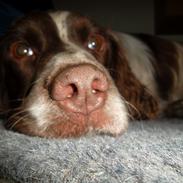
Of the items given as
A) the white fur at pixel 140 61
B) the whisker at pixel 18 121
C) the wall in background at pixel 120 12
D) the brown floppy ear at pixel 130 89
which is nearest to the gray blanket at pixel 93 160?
the whisker at pixel 18 121

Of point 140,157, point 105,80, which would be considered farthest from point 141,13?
point 140,157

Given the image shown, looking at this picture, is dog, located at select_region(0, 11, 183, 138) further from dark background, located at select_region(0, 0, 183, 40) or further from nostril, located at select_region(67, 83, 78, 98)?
dark background, located at select_region(0, 0, 183, 40)

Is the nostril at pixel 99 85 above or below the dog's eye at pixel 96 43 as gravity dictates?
above

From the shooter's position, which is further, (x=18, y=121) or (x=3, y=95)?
(x=3, y=95)

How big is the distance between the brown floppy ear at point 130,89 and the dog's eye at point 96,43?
13 centimetres

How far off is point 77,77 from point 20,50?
70 cm

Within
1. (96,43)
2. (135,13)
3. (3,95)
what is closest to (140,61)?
(96,43)

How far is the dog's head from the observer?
5.05 feet

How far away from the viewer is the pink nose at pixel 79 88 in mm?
1497

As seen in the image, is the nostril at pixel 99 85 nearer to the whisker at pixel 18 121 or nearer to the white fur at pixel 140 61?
the whisker at pixel 18 121

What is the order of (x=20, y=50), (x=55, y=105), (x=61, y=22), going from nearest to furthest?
(x=55, y=105) → (x=20, y=50) → (x=61, y=22)

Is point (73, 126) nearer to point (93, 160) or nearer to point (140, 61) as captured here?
point (93, 160)

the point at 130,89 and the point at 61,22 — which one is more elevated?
the point at 61,22

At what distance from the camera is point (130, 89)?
2453mm
